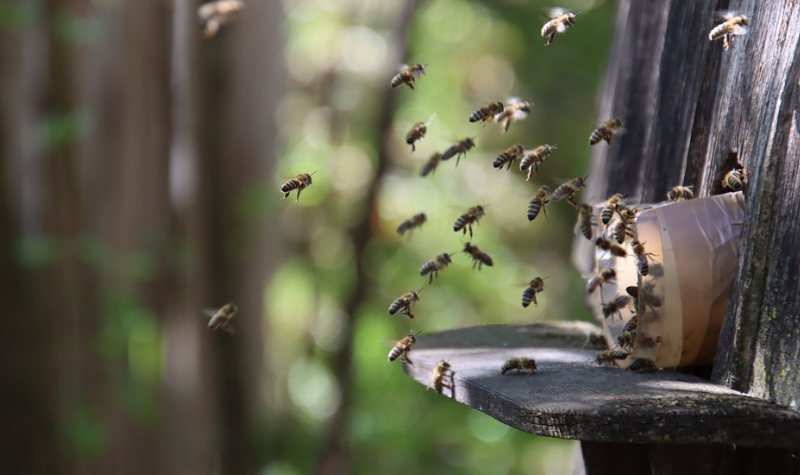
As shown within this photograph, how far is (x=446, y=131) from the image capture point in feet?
40.2

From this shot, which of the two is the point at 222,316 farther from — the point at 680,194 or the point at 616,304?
the point at 680,194

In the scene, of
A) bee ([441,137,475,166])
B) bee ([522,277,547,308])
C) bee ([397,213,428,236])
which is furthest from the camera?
bee ([397,213,428,236])

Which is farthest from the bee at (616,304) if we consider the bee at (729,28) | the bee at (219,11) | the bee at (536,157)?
the bee at (219,11)

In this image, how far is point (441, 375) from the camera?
2201 mm

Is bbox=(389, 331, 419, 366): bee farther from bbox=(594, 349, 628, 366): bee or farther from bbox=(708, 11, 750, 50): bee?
bbox=(708, 11, 750, 50): bee

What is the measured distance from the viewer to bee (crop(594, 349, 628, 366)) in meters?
2.16

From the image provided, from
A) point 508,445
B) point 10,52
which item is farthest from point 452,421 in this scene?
point 10,52

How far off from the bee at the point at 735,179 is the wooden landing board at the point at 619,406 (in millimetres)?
485

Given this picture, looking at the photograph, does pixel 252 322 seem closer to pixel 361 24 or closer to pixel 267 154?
pixel 267 154

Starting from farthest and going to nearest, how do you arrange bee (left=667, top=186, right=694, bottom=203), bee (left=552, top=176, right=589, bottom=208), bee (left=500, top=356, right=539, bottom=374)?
1. bee (left=552, top=176, right=589, bottom=208)
2. bee (left=667, top=186, right=694, bottom=203)
3. bee (left=500, top=356, right=539, bottom=374)

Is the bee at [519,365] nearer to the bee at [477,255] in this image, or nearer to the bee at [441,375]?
the bee at [441,375]

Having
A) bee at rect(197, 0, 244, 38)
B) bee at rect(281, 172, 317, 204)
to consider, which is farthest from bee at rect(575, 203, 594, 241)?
bee at rect(197, 0, 244, 38)

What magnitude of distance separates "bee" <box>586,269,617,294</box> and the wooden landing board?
293mm

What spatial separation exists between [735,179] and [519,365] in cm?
69
